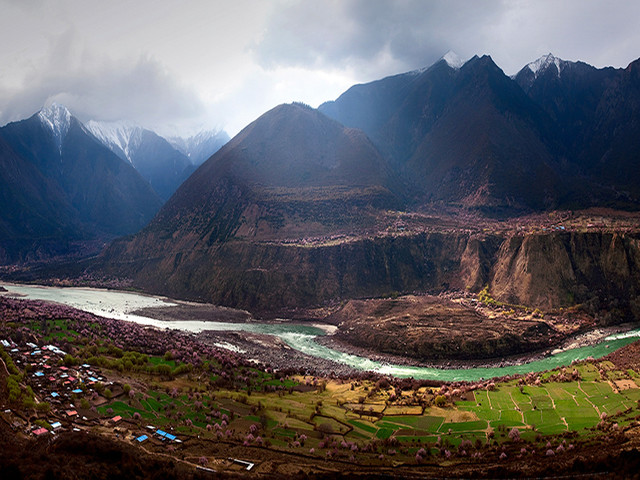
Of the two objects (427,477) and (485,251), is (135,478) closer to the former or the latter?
(427,477)

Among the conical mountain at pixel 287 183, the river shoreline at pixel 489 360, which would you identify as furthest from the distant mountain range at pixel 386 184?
the river shoreline at pixel 489 360

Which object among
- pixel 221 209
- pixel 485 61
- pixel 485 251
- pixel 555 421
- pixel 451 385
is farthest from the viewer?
pixel 485 61

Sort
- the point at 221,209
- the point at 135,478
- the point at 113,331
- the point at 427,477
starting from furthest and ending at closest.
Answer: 1. the point at 221,209
2. the point at 113,331
3. the point at 427,477
4. the point at 135,478

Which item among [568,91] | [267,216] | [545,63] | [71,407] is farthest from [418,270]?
[545,63]

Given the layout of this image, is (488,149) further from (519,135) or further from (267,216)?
(267,216)

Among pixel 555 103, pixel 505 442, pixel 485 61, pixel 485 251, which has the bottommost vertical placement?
pixel 505 442

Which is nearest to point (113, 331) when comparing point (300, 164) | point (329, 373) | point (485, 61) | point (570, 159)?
point (329, 373)

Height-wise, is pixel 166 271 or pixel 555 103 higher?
pixel 555 103

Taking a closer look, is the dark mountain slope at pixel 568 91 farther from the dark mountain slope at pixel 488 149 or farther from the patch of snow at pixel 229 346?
the patch of snow at pixel 229 346
